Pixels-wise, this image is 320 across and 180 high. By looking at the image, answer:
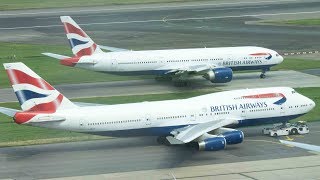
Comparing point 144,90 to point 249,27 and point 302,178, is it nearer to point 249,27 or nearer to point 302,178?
point 302,178

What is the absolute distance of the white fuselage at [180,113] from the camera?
248 ft

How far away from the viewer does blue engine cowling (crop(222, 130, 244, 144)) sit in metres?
76.1

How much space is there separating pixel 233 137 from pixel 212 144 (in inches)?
119

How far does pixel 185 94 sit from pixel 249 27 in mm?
55759

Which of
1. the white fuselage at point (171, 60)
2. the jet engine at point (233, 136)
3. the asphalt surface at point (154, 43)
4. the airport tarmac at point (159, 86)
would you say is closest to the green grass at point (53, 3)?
the asphalt surface at point (154, 43)

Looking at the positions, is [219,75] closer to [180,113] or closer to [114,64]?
[114,64]

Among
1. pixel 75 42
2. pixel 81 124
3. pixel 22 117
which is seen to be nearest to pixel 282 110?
pixel 81 124

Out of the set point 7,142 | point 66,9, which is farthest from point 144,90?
point 66,9

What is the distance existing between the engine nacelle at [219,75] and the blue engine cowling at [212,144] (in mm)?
33055

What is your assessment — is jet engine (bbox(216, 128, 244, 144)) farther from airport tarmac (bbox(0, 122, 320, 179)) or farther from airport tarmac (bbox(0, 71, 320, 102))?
airport tarmac (bbox(0, 71, 320, 102))

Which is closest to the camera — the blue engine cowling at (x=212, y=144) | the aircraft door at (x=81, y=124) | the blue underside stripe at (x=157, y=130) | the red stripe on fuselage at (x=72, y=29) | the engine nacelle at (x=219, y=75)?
the blue engine cowling at (x=212, y=144)

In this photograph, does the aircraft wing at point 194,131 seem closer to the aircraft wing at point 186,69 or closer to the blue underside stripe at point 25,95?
the blue underside stripe at point 25,95

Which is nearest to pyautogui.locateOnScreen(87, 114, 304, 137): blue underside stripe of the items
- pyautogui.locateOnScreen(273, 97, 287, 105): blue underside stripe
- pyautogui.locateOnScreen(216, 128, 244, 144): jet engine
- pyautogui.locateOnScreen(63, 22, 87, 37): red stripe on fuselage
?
pyautogui.locateOnScreen(273, 97, 287, 105): blue underside stripe

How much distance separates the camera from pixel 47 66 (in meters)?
123
